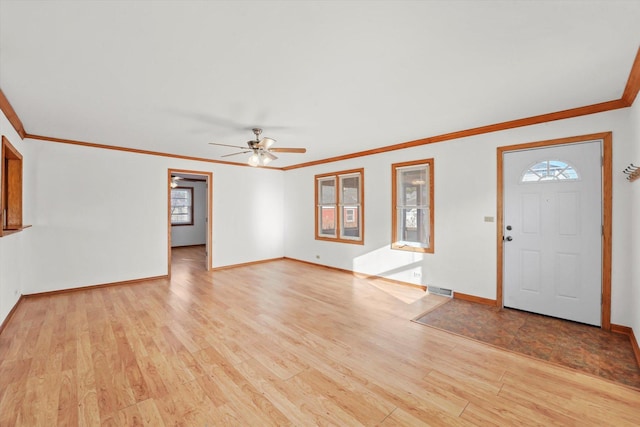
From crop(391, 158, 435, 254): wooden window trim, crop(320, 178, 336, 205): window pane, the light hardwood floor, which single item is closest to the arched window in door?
crop(391, 158, 435, 254): wooden window trim

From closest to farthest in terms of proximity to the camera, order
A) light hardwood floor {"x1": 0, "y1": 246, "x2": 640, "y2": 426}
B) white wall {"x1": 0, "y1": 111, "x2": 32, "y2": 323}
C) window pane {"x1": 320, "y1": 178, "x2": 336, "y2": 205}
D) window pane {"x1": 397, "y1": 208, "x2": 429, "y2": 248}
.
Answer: light hardwood floor {"x1": 0, "y1": 246, "x2": 640, "y2": 426} → white wall {"x1": 0, "y1": 111, "x2": 32, "y2": 323} → window pane {"x1": 397, "y1": 208, "x2": 429, "y2": 248} → window pane {"x1": 320, "y1": 178, "x2": 336, "y2": 205}

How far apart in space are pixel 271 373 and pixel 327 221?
447 cm

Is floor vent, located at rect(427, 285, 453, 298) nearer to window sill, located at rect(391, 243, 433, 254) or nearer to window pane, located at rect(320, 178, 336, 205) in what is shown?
window sill, located at rect(391, 243, 433, 254)

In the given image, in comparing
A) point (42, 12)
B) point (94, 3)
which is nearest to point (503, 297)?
point (94, 3)

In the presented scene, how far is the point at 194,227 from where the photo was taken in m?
10.5

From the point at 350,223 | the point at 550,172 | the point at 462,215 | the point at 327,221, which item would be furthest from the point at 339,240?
the point at 550,172

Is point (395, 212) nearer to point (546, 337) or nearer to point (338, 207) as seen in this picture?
point (338, 207)

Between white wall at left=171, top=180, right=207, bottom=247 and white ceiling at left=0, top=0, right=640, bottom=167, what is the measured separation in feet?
22.2

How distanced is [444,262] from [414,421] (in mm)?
3007

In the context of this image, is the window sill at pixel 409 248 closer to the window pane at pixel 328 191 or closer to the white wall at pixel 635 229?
the window pane at pixel 328 191

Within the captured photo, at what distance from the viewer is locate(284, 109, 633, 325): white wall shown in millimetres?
3053

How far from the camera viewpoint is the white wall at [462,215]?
3053mm

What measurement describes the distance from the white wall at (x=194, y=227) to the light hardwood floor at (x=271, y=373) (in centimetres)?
634

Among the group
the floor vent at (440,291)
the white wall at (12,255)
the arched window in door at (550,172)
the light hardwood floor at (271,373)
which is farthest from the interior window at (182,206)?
the arched window in door at (550,172)
